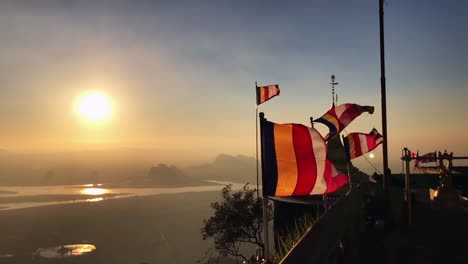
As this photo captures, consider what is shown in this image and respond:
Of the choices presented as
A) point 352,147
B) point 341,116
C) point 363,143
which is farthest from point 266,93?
point 363,143

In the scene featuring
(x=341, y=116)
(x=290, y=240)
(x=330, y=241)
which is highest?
(x=341, y=116)

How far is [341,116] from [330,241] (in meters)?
7.77

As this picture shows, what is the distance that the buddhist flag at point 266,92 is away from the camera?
1599 cm

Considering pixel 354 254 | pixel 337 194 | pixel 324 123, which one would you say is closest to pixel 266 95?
pixel 324 123

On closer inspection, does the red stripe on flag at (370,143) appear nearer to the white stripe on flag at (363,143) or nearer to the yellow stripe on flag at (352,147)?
the white stripe on flag at (363,143)

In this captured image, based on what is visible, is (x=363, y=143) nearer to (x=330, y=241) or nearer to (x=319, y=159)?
(x=319, y=159)

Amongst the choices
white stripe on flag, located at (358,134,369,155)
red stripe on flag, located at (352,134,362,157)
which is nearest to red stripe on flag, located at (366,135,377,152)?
white stripe on flag, located at (358,134,369,155)

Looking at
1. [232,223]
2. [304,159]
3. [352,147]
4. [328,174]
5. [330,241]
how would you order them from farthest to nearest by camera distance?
1. [232,223]
2. [352,147]
3. [328,174]
4. [304,159]
5. [330,241]

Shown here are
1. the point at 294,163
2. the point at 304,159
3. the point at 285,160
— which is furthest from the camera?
the point at 304,159

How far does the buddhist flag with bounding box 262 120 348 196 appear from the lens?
26.2ft

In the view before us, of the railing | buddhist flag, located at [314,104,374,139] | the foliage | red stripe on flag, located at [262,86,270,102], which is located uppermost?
red stripe on flag, located at [262,86,270,102]

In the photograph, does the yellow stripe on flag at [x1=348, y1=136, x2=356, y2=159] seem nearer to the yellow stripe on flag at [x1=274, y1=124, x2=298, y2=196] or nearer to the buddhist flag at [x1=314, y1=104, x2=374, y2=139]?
the buddhist flag at [x1=314, y1=104, x2=374, y2=139]

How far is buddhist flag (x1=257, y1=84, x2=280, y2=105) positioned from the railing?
722 centimetres

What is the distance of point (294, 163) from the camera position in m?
8.24
